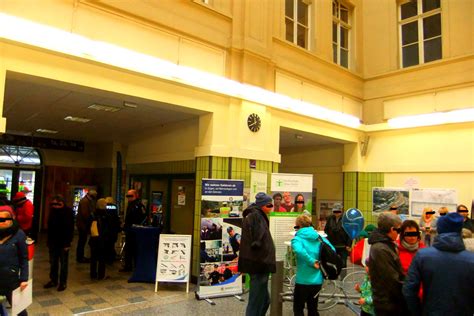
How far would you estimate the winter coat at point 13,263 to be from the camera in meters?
3.16

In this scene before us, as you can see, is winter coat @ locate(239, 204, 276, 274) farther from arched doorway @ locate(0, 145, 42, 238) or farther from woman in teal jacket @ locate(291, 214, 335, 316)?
arched doorway @ locate(0, 145, 42, 238)

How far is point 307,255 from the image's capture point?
A: 11.7ft

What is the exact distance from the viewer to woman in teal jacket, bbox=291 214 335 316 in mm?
3586

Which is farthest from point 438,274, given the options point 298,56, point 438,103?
point 438,103

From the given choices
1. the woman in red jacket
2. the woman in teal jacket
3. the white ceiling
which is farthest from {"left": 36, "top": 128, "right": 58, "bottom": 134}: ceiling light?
the woman in red jacket

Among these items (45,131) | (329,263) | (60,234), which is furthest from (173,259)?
(45,131)

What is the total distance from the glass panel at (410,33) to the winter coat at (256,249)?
6995 mm

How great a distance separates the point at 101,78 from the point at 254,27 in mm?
2912

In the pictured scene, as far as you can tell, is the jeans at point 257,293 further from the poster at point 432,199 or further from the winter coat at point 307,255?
the poster at point 432,199

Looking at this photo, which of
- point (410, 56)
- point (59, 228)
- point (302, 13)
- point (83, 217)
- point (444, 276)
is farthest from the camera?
point (410, 56)

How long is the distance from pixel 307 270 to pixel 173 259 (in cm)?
237

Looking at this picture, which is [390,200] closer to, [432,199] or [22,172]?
[432,199]

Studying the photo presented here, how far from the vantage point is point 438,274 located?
7.39 feet

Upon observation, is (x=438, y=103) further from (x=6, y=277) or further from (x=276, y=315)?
(x=6, y=277)
